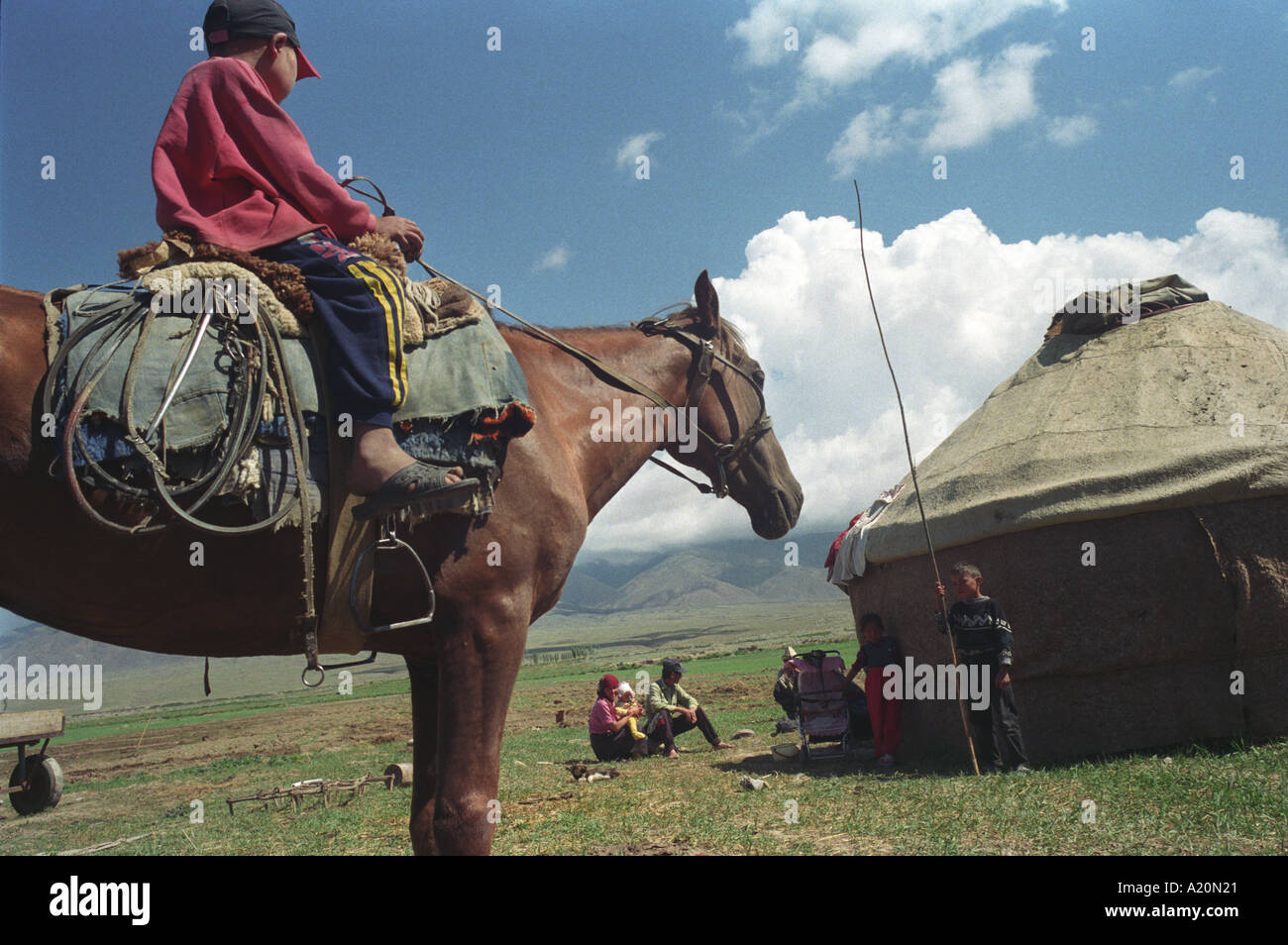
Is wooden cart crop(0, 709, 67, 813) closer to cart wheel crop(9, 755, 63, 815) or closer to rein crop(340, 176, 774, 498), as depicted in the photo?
cart wheel crop(9, 755, 63, 815)

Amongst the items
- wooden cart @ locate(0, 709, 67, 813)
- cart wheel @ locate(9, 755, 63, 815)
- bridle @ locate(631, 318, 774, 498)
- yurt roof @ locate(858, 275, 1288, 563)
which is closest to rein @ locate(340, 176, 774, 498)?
bridle @ locate(631, 318, 774, 498)

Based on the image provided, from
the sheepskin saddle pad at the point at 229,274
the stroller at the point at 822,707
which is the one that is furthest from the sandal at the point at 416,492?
the stroller at the point at 822,707

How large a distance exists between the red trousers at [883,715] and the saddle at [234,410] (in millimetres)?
6770

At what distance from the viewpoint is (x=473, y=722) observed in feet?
8.48

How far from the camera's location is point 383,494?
96.2 inches

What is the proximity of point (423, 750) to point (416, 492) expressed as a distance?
3.70ft

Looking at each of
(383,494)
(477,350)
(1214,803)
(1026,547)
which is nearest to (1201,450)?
(1026,547)

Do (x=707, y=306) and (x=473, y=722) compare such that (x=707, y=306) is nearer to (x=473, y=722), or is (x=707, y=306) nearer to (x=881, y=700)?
(x=473, y=722)

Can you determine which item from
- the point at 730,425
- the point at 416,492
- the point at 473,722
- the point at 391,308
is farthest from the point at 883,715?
the point at 391,308

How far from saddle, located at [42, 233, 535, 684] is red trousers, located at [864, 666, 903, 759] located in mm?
6770

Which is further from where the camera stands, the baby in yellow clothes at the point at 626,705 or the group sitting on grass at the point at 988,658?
the baby in yellow clothes at the point at 626,705

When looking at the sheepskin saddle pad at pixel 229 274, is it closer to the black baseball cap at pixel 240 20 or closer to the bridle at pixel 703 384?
the black baseball cap at pixel 240 20

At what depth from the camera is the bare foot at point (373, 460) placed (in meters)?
2.45
